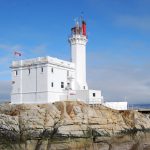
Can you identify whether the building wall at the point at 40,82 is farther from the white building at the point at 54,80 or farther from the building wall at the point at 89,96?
the building wall at the point at 89,96

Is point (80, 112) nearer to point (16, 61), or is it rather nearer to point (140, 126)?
point (140, 126)

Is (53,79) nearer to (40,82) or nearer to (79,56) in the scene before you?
(40,82)

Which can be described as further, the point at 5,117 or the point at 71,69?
the point at 71,69

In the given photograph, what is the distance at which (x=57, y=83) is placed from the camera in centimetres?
4988

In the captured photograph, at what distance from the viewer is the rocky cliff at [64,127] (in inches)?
1379

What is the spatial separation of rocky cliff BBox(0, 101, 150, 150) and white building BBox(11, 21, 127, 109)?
19.3 feet

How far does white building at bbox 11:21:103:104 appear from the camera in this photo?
159ft

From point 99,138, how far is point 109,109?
6.23m

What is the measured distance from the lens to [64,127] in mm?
38375

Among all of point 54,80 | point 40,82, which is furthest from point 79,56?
point 40,82

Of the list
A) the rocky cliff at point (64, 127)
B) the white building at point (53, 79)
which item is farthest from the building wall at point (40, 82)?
the rocky cliff at point (64, 127)

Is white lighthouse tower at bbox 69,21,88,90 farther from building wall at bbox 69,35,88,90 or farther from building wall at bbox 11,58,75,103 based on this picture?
building wall at bbox 11,58,75,103

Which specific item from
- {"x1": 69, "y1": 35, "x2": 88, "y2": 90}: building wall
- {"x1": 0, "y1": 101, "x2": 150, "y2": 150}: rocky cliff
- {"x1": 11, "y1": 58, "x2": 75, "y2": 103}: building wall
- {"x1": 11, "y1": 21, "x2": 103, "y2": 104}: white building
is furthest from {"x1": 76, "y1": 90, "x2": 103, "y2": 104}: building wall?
{"x1": 0, "y1": 101, "x2": 150, "y2": 150}: rocky cliff

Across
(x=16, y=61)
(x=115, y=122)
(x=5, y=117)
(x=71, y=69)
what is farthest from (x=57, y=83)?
(x=5, y=117)
